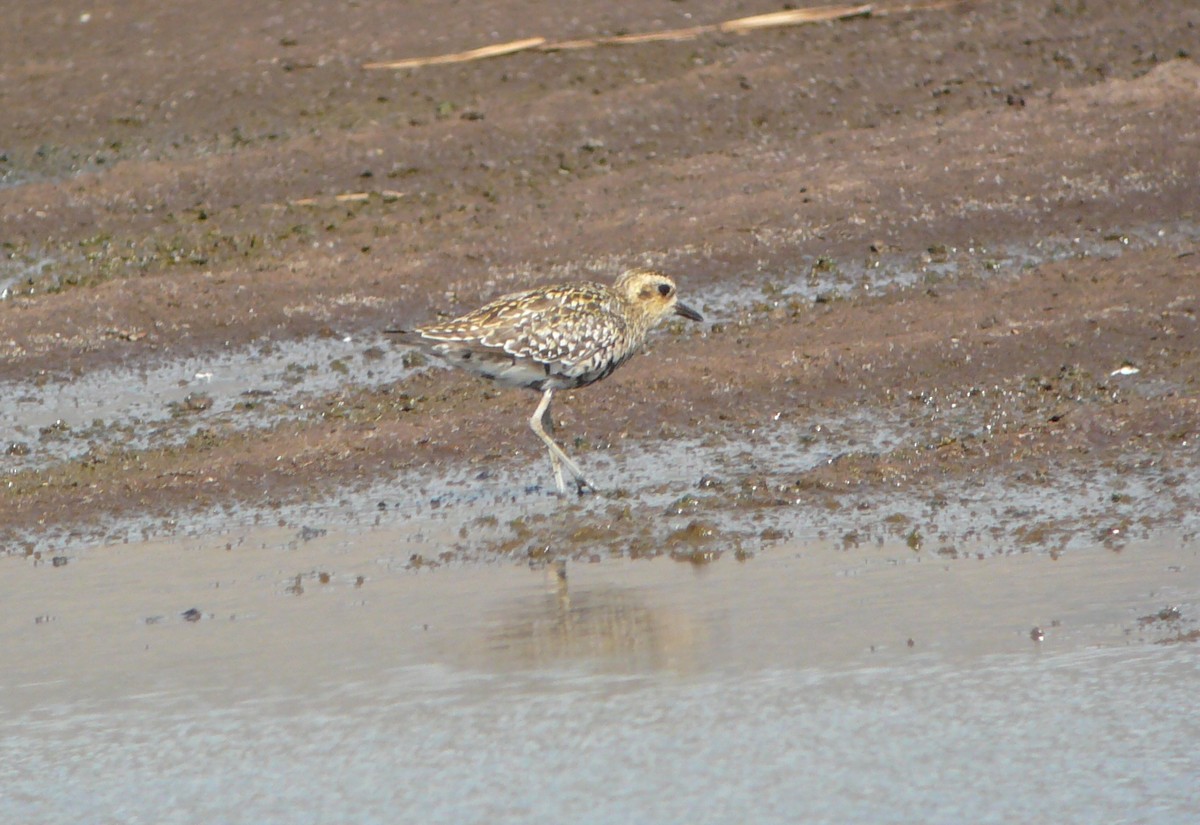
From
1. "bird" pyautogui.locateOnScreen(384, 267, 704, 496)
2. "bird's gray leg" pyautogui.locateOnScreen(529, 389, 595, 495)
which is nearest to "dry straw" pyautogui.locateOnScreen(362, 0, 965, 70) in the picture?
"bird" pyautogui.locateOnScreen(384, 267, 704, 496)

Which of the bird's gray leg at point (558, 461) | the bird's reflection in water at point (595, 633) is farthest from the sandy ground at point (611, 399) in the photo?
the bird's gray leg at point (558, 461)

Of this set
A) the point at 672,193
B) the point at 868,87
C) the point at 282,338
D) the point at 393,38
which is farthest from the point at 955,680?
the point at 393,38

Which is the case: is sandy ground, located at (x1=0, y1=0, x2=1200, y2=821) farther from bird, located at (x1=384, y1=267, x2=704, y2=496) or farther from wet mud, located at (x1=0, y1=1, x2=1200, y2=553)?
bird, located at (x1=384, y1=267, x2=704, y2=496)

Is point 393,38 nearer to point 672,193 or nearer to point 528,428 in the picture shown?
point 672,193

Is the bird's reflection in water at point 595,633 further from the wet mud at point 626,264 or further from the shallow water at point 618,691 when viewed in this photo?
the wet mud at point 626,264

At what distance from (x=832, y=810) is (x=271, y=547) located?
3730 mm

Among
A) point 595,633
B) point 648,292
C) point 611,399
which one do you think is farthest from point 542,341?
point 595,633

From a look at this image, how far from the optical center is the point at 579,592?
761 centimetres

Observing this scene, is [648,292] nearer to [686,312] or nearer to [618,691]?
[686,312]

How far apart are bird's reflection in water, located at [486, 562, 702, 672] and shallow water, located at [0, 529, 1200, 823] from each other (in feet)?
0.05

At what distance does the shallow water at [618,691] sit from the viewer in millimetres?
5746

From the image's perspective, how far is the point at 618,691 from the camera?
21.4 feet

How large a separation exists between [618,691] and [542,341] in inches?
127

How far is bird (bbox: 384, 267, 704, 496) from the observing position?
9453mm
